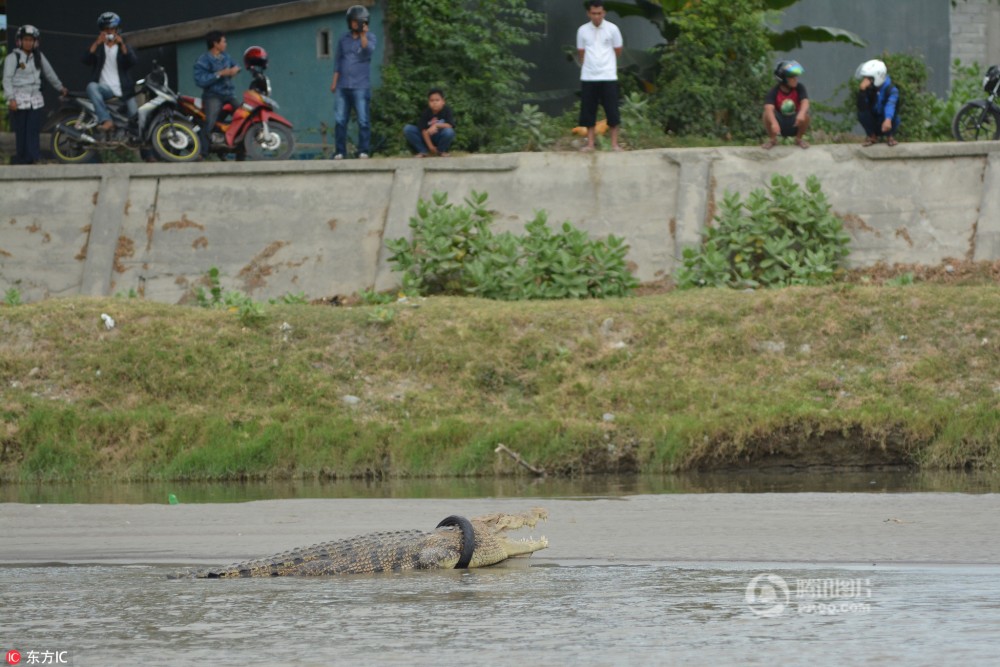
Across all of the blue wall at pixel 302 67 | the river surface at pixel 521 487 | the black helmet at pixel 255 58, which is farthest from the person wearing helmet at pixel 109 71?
the river surface at pixel 521 487

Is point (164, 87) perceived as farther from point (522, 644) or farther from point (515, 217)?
point (522, 644)

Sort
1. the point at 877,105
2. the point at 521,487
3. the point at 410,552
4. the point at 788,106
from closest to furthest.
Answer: the point at 410,552, the point at 521,487, the point at 877,105, the point at 788,106

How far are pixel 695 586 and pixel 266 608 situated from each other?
185 centimetres

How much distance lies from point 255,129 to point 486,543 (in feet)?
31.1

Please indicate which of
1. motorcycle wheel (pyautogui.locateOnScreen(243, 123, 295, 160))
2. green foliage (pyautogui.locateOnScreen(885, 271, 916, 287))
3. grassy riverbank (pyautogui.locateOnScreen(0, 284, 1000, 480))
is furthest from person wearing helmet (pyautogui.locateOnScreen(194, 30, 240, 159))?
green foliage (pyautogui.locateOnScreen(885, 271, 916, 287))

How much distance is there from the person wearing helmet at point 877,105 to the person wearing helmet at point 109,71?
7.71 m

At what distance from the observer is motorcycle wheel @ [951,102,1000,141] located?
15.7 m

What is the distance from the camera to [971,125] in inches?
619

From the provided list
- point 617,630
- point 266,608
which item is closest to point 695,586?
point 617,630

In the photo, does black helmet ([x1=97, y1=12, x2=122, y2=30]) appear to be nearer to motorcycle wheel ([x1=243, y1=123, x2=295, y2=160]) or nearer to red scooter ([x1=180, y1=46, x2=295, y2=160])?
red scooter ([x1=180, y1=46, x2=295, y2=160])

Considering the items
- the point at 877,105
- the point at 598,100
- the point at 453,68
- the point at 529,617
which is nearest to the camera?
the point at 529,617

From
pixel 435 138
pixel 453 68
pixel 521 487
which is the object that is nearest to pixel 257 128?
pixel 435 138

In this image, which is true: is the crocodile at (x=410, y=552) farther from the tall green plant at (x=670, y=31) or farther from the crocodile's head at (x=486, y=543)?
the tall green plant at (x=670, y=31)

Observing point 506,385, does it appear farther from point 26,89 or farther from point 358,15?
point 26,89
